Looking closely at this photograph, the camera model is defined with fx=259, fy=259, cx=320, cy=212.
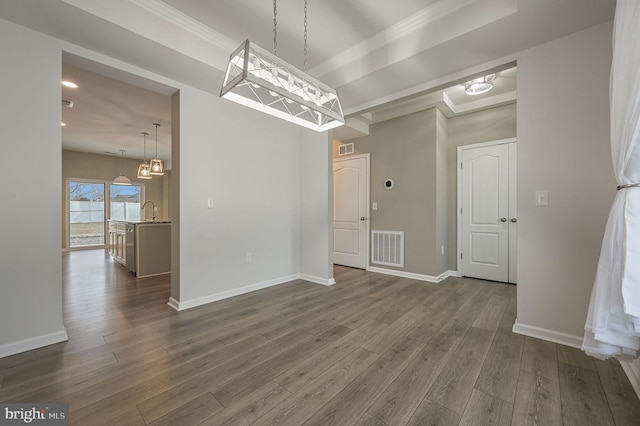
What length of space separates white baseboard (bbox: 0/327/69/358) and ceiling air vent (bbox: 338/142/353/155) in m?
4.53

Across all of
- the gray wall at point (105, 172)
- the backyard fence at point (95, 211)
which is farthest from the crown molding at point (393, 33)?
the backyard fence at point (95, 211)

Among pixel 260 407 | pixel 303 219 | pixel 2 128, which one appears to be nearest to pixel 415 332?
pixel 260 407

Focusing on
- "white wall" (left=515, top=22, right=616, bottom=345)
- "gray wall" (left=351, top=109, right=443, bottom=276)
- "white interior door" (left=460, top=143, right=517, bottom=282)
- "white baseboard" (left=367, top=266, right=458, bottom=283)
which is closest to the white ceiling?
"white wall" (left=515, top=22, right=616, bottom=345)

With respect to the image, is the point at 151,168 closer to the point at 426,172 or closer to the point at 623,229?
the point at 426,172

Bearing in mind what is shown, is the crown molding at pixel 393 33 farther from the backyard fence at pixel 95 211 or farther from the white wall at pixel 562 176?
the backyard fence at pixel 95 211

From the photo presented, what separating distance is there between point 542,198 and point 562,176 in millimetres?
214

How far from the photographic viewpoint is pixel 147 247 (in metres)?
4.33

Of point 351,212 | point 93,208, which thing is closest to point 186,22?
point 351,212

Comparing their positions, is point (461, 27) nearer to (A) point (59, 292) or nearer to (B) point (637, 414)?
(B) point (637, 414)

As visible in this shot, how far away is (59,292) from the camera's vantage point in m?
2.13

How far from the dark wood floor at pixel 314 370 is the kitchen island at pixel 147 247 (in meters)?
1.43

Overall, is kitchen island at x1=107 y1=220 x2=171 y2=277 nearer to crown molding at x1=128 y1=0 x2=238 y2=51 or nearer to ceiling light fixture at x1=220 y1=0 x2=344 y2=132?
crown molding at x1=128 y1=0 x2=238 y2=51

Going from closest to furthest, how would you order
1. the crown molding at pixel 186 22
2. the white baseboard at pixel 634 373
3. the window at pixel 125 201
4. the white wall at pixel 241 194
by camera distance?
1. the white baseboard at pixel 634 373
2. the crown molding at pixel 186 22
3. the white wall at pixel 241 194
4. the window at pixel 125 201

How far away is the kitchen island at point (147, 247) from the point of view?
426cm
